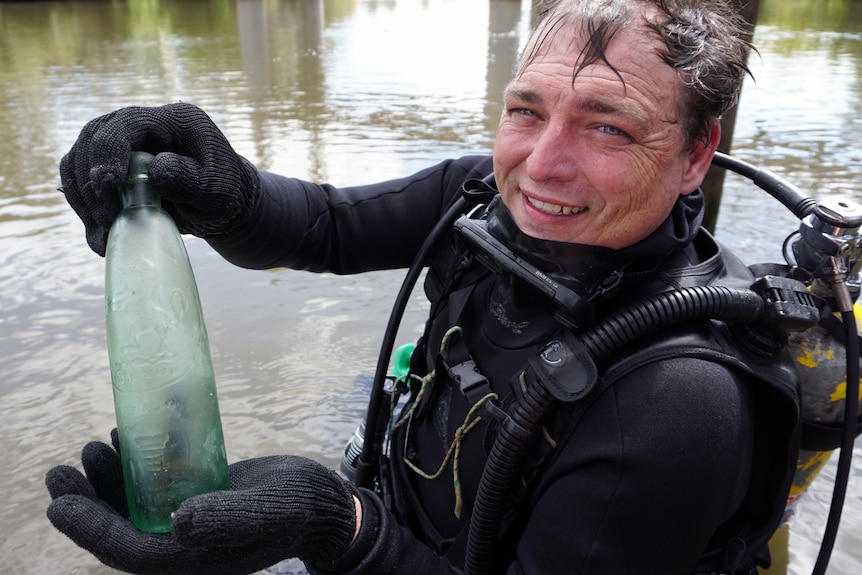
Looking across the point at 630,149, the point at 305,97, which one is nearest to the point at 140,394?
the point at 630,149

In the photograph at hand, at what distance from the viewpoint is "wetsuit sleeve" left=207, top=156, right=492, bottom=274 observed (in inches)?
84.9

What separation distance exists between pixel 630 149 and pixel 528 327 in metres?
0.47

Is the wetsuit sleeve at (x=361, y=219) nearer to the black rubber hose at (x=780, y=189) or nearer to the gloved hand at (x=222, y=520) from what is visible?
the black rubber hose at (x=780, y=189)

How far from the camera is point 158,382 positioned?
4.42 feet

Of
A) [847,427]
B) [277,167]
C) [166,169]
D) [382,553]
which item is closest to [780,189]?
[847,427]

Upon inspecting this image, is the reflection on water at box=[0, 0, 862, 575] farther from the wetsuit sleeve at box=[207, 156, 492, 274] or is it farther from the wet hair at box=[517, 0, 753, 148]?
the wet hair at box=[517, 0, 753, 148]

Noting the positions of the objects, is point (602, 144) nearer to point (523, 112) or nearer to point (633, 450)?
point (523, 112)

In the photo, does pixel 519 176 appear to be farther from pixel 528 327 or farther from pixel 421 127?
pixel 421 127

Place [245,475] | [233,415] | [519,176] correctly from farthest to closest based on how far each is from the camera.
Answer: [233,415] < [519,176] < [245,475]

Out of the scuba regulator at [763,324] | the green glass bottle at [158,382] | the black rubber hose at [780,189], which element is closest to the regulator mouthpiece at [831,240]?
the scuba regulator at [763,324]

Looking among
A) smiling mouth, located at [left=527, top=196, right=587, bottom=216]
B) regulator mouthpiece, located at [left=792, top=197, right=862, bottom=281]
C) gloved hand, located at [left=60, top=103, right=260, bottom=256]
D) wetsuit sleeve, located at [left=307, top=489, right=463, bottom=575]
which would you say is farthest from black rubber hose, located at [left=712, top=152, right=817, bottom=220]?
gloved hand, located at [left=60, top=103, right=260, bottom=256]

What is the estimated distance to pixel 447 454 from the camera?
1720mm

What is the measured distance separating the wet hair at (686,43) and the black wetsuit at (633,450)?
26 centimetres

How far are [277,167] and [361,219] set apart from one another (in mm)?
4395
